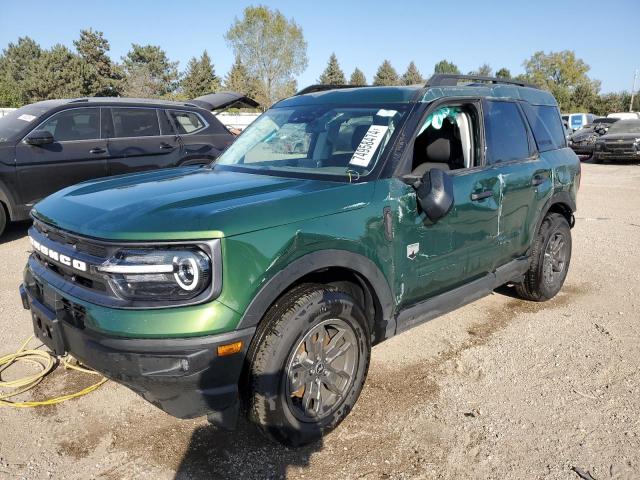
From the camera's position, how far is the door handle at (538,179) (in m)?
4.24

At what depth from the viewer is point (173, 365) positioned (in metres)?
2.22

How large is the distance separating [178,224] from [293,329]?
2.44 feet

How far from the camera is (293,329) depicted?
98.8 inches

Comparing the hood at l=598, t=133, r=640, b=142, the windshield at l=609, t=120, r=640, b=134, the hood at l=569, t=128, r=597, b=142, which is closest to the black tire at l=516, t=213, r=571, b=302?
the hood at l=598, t=133, r=640, b=142

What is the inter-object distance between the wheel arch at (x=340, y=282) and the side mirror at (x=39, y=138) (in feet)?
17.8

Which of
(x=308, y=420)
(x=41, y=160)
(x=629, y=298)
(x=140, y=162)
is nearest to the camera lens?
(x=308, y=420)

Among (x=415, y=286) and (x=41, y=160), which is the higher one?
(x=41, y=160)

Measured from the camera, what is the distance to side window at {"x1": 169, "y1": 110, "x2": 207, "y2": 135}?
809 centimetres

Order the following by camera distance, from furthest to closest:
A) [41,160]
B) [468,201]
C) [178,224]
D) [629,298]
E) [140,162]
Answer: [140,162], [41,160], [629,298], [468,201], [178,224]

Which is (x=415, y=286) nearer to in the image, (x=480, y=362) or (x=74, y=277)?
(x=480, y=362)

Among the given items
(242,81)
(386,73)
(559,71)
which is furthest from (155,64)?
(559,71)

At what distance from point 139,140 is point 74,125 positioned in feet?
2.90

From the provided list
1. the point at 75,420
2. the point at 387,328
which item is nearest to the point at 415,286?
the point at 387,328

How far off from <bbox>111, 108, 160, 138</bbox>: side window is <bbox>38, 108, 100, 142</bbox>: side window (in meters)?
0.27
